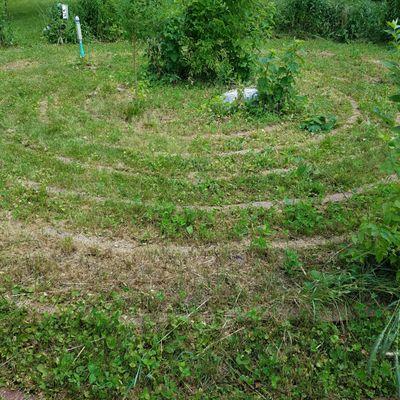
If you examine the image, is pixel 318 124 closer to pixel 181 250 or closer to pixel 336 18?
pixel 181 250

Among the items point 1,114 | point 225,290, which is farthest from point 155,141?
point 225,290

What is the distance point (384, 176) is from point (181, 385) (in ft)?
11.5

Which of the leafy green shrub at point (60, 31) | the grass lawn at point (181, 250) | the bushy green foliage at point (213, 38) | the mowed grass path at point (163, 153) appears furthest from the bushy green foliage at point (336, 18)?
the grass lawn at point (181, 250)

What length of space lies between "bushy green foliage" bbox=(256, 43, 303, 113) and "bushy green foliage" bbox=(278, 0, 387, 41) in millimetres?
6701

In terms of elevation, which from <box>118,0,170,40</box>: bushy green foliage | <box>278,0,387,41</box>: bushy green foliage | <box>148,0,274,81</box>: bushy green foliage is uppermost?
<box>118,0,170,40</box>: bushy green foliage

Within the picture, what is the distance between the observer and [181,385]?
3.13 m

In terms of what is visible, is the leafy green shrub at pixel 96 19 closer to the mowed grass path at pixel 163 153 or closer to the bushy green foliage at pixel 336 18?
the mowed grass path at pixel 163 153

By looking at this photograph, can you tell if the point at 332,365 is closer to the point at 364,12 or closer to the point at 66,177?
the point at 66,177

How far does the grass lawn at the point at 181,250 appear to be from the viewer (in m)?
3.20

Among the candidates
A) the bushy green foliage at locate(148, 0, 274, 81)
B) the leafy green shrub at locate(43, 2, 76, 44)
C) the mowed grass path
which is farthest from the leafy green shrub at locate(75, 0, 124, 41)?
the bushy green foliage at locate(148, 0, 274, 81)

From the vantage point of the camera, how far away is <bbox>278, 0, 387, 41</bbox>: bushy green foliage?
43.1 feet

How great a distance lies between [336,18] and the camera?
13328 millimetres

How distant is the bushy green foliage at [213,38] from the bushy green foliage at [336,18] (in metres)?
5.08

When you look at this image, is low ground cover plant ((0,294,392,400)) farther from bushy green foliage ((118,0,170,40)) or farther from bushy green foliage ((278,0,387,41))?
bushy green foliage ((278,0,387,41))
